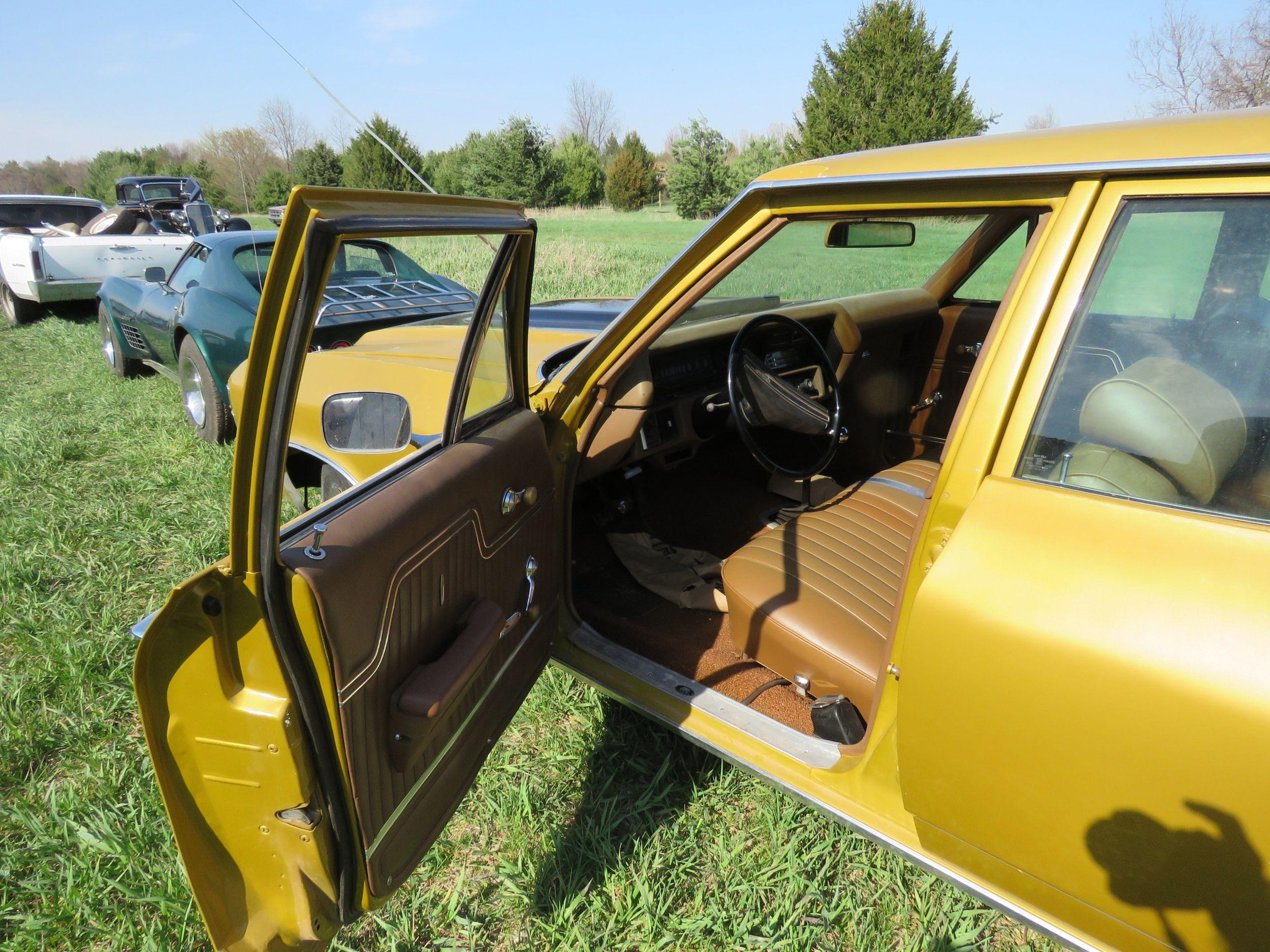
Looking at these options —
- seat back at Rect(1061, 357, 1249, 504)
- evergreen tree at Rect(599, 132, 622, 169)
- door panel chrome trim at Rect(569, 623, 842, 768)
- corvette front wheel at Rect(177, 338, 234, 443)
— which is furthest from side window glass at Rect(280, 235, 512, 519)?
evergreen tree at Rect(599, 132, 622, 169)

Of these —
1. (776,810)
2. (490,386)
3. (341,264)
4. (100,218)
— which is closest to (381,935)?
(776,810)

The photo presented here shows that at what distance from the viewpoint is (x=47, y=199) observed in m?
10.7

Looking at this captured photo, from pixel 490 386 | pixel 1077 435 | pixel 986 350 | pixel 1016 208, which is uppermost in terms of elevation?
pixel 1016 208

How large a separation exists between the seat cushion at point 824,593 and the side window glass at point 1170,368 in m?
0.53

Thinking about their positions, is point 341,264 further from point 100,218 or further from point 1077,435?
point 100,218

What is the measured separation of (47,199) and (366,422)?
12042mm

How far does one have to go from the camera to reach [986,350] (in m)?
1.31

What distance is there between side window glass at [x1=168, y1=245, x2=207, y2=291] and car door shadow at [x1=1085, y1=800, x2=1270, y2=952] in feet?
18.5

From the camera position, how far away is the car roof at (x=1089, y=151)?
1079 millimetres

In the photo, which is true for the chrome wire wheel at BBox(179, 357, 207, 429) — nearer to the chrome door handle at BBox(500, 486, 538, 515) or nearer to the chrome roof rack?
the chrome roof rack

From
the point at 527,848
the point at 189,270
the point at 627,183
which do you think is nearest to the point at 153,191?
the point at 189,270

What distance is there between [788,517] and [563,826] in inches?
60.9

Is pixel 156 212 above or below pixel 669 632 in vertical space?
above

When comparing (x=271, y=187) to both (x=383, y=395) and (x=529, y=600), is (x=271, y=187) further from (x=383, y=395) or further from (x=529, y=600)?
(x=529, y=600)
